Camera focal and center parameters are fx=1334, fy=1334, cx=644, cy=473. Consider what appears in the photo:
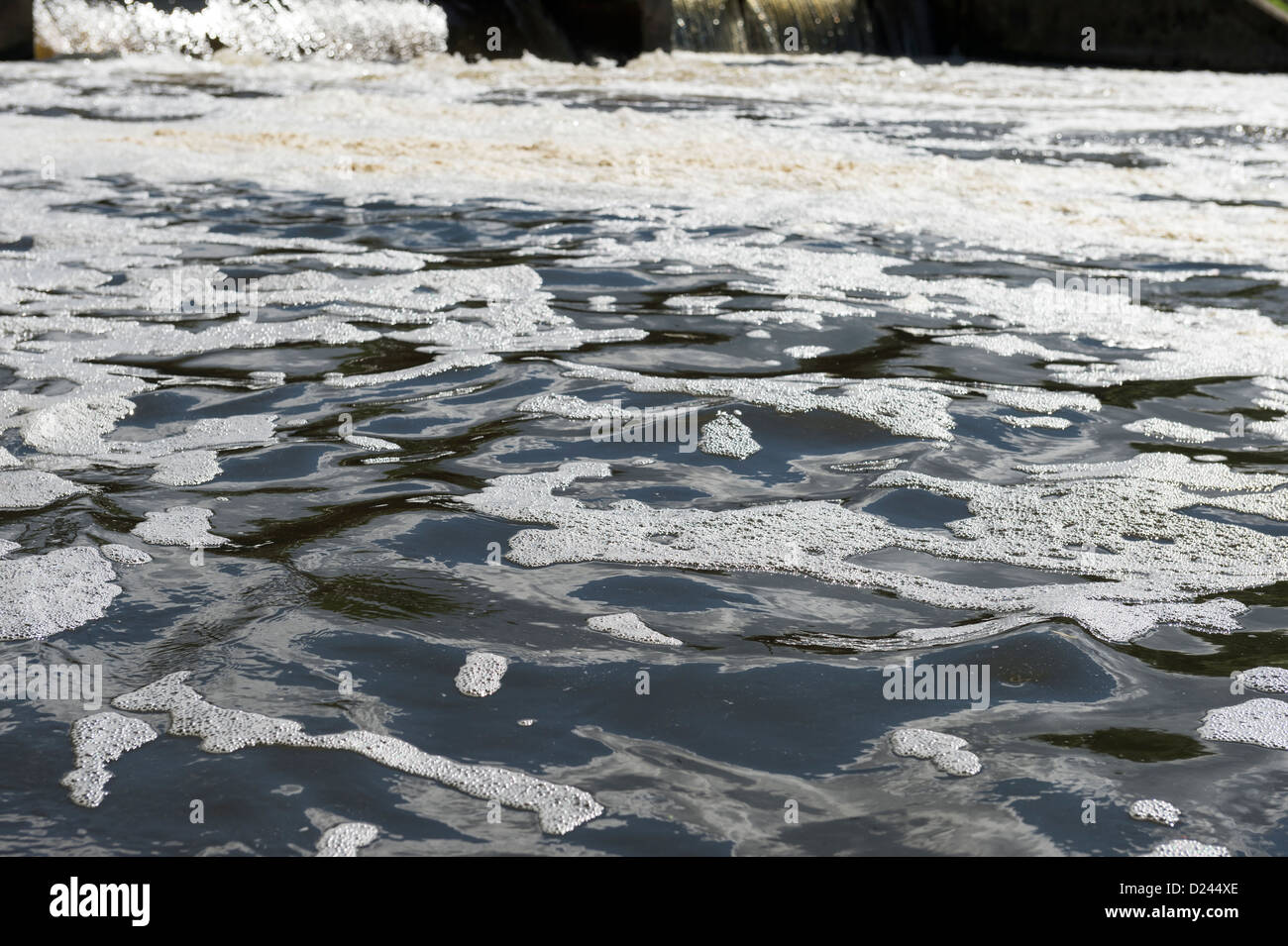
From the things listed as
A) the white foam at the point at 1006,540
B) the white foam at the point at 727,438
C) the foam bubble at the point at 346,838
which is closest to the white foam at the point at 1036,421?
the white foam at the point at 1006,540

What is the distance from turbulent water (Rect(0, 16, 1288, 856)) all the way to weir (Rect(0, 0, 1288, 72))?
340 inches

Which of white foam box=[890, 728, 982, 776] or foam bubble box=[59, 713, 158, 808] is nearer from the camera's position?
foam bubble box=[59, 713, 158, 808]

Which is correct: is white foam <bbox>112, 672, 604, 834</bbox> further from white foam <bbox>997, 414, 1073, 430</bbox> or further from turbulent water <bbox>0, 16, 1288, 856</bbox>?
white foam <bbox>997, 414, 1073, 430</bbox>

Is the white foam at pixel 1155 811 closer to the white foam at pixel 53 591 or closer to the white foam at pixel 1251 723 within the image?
the white foam at pixel 1251 723

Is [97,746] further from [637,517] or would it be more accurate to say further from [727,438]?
[727,438]

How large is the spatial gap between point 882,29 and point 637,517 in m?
Answer: 17.2

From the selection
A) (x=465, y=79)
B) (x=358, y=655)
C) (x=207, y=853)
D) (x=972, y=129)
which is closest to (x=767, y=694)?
(x=358, y=655)

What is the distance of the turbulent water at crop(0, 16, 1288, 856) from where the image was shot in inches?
85.6

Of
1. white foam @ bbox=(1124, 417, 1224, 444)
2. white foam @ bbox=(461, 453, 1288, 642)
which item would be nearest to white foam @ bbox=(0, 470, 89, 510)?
white foam @ bbox=(461, 453, 1288, 642)

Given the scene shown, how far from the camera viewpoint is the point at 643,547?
3.12 m

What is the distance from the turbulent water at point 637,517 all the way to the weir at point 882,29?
8629 mm
